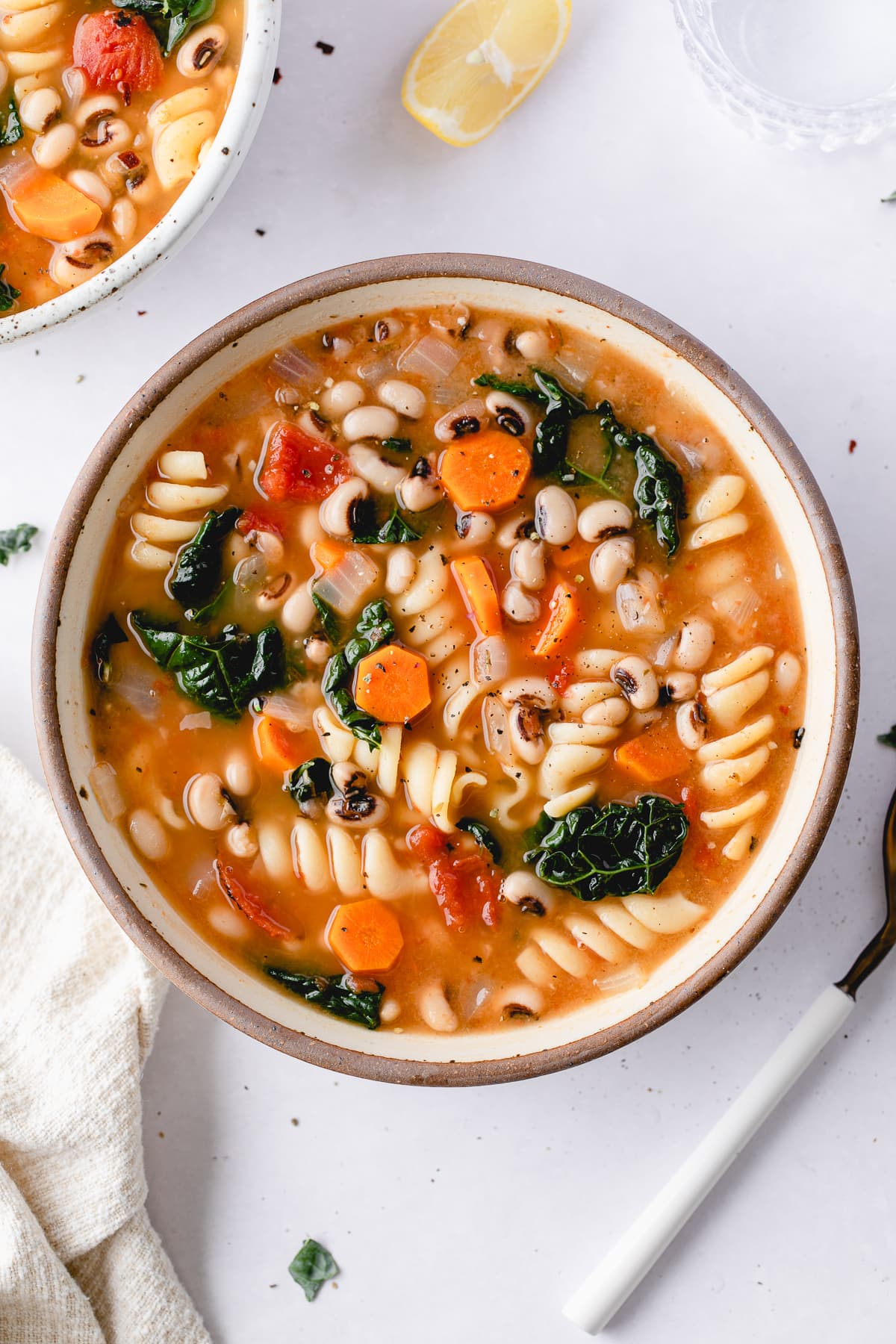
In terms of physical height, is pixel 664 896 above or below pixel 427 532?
below

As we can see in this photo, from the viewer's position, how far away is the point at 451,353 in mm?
3121

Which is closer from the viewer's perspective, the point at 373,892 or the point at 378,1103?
the point at 373,892

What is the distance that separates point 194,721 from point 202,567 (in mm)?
421

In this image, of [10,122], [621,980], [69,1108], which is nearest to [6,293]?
[10,122]

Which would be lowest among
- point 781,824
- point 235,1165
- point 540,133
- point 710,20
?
point 235,1165

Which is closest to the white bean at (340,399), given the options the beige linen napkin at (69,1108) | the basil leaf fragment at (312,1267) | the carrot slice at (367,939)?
the carrot slice at (367,939)

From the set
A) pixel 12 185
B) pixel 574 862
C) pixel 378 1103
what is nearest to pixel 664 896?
pixel 574 862

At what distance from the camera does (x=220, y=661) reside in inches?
122

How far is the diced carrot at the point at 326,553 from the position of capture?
123 inches

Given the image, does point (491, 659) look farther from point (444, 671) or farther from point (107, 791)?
point (107, 791)

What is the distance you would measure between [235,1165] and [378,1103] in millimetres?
499

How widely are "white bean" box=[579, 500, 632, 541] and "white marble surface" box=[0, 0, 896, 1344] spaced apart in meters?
0.78

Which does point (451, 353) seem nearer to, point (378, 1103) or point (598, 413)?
point (598, 413)

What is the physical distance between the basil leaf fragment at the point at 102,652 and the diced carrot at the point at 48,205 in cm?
112
